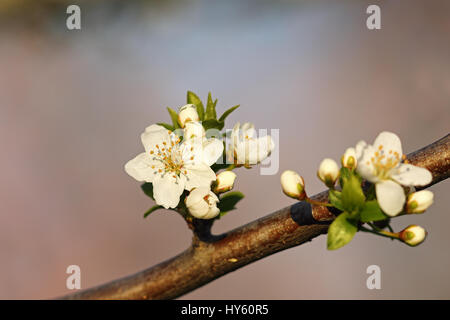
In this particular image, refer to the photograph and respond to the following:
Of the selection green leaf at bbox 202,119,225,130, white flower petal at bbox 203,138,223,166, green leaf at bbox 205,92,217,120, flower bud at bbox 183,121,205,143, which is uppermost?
green leaf at bbox 205,92,217,120

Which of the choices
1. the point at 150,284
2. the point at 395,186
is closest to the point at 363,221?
the point at 395,186

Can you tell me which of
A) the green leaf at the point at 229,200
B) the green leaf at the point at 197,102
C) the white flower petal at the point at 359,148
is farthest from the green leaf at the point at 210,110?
the white flower petal at the point at 359,148

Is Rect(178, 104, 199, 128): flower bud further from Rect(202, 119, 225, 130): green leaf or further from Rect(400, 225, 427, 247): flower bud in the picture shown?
Rect(400, 225, 427, 247): flower bud

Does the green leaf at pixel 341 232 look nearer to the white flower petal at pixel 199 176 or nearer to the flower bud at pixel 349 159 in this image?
the flower bud at pixel 349 159

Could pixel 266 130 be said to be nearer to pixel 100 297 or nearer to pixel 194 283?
pixel 194 283

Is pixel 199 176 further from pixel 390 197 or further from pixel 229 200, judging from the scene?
pixel 390 197

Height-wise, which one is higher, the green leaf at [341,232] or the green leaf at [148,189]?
the green leaf at [148,189]

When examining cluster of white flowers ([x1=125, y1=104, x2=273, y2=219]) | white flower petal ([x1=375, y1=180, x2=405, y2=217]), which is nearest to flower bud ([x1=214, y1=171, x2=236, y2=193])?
cluster of white flowers ([x1=125, y1=104, x2=273, y2=219])
